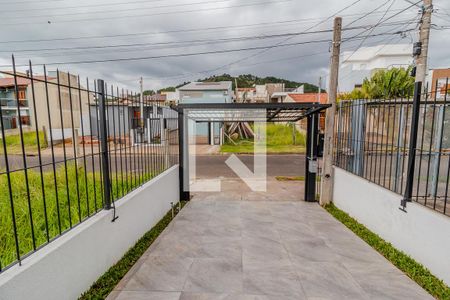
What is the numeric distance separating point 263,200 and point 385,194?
3229 millimetres

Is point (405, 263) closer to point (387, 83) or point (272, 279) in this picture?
point (272, 279)

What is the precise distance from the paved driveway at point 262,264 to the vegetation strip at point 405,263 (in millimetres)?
118

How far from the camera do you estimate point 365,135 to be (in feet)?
18.4

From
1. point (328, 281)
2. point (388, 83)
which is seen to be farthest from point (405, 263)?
point (388, 83)

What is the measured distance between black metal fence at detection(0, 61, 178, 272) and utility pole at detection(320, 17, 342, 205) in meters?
3.89

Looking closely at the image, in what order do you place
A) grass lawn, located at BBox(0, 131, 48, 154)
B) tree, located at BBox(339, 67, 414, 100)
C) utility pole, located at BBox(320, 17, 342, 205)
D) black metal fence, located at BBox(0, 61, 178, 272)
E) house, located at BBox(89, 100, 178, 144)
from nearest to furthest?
black metal fence, located at BBox(0, 61, 178, 272) < house, located at BBox(89, 100, 178, 144) < grass lawn, located at BBox(0, 131, 48, 154) < utility pole, located at BBox(320, 17, 342, 205) < tree, located at BBox(339, 67, 414, 100)

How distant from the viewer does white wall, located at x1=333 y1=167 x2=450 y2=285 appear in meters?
3.13

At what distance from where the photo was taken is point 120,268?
343cm

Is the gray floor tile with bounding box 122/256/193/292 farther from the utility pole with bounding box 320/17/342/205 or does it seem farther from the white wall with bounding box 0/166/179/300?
the utility pole with bounding box 320/17/342/205

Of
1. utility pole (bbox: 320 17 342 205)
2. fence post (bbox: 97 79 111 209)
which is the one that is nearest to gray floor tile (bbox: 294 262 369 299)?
fence post (bbox: 97 79 111 209)

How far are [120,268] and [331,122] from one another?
5456mm

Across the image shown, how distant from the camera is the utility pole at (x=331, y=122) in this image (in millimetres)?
5922

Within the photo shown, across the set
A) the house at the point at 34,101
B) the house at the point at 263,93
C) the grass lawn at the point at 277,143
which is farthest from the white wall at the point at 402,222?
the house at the point at 263,93

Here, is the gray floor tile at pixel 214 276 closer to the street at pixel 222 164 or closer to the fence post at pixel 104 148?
the fence post at pixel 104 148
